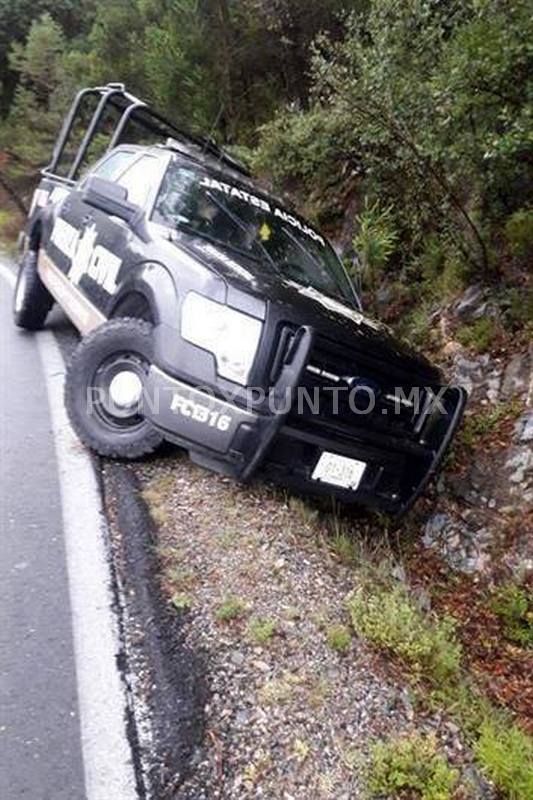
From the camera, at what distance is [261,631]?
2896 mm

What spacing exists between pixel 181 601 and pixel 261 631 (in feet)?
1.32

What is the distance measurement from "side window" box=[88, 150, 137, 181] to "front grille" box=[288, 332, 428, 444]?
2843mm

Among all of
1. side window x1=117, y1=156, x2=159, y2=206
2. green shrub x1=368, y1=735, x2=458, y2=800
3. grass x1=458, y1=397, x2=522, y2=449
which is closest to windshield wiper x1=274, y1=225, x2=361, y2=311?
side window x1=117, y1=156, x2=159, y2=206

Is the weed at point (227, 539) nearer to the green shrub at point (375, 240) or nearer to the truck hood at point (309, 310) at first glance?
the truck hood at point (309, 310)

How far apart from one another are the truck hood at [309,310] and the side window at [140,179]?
2.32 feet

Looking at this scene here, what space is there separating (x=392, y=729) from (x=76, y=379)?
8.70 ft

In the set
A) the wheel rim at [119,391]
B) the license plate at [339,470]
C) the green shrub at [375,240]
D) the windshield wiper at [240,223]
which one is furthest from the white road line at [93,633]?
the green shrub at [375,240]

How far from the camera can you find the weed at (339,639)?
291cm

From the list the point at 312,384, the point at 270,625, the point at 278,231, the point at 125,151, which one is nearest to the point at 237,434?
the point at 312,384

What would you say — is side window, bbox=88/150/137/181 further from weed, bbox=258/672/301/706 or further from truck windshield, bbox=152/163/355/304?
weed, bbox=258/672/301/706

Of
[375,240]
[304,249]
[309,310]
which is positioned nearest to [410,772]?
[309,310]

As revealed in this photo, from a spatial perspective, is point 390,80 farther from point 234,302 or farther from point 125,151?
point 234,302

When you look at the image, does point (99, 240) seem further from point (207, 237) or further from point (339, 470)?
point (339, 470)

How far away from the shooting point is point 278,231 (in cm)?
510
